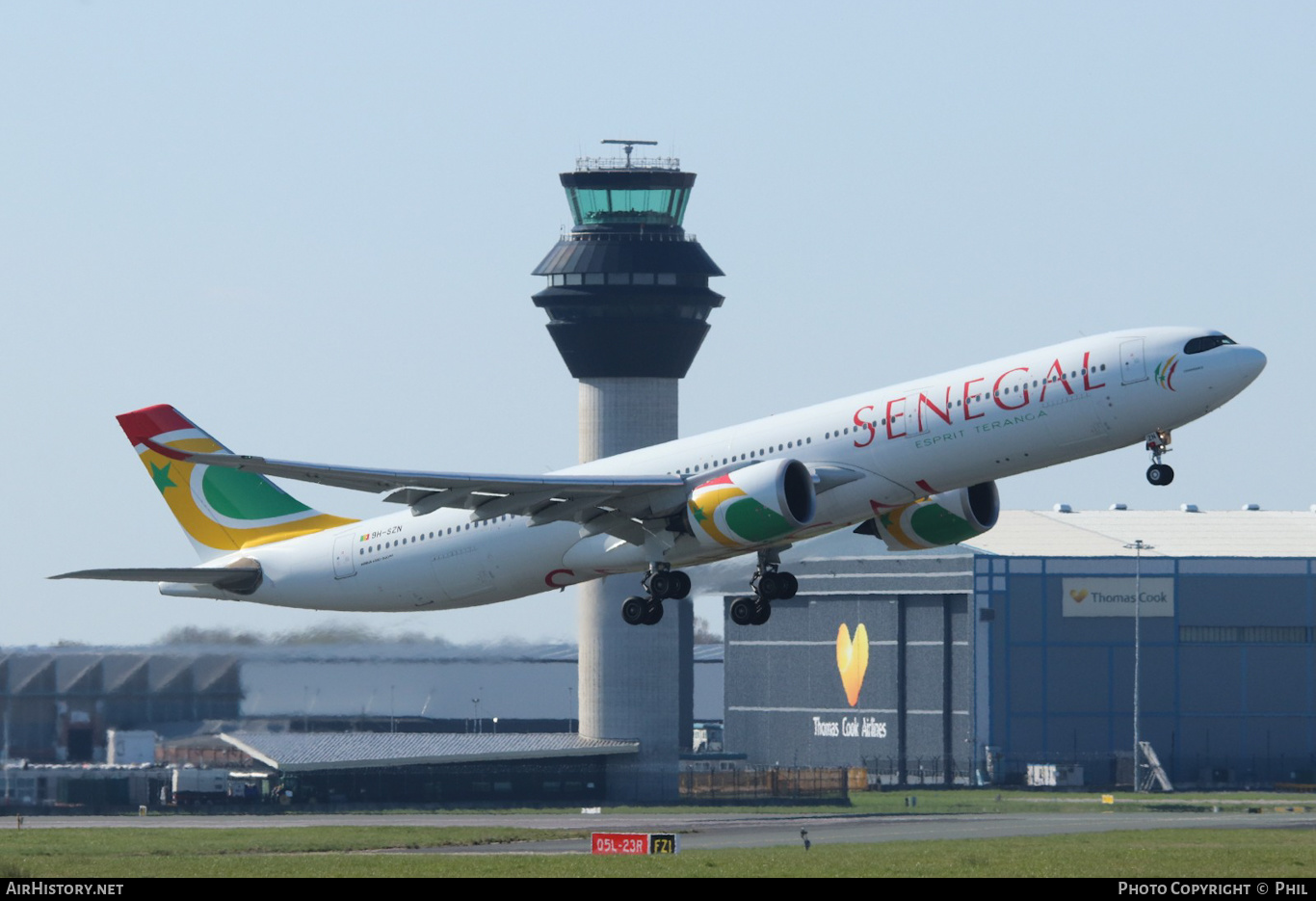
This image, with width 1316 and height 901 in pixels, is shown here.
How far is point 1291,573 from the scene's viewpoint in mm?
128375

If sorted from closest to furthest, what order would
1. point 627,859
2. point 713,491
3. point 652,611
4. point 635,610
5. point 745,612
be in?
point 713,491
point 745,612
point 652,611
point 635,610
point 627,859

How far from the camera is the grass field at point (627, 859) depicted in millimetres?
62688

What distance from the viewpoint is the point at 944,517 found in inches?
2462

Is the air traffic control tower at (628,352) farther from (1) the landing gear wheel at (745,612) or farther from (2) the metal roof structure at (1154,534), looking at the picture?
(1) the landing gear wheel at (745,612)

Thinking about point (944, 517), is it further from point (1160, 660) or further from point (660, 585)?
point (1160, 660)

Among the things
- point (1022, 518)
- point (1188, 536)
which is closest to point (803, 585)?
point (1022, 518)

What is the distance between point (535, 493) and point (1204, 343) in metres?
17.7

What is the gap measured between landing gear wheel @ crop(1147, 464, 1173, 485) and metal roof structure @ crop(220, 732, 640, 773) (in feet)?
184

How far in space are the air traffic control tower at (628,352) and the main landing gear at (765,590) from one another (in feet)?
188

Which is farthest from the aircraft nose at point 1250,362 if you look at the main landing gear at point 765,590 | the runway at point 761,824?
the runway at point 761,824

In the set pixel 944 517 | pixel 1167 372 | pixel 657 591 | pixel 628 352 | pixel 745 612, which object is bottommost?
pixel 745 612

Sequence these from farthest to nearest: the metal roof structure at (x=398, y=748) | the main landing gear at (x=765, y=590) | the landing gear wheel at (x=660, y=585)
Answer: the metal roof structure at (x=398, y=748), the main landing gear at (x=765, y=590), the landing gear wheel at (x=660, y=585)

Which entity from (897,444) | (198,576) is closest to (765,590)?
(897,444)

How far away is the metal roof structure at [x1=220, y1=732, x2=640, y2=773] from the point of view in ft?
339
